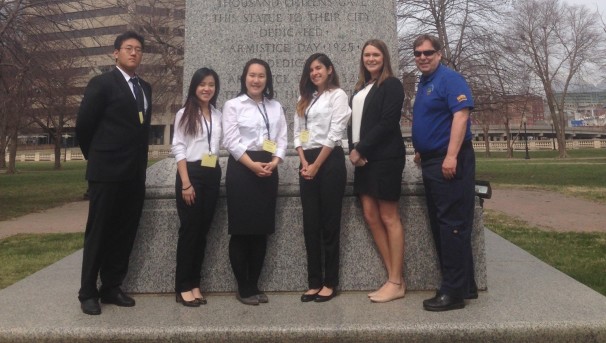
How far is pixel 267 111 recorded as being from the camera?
4.39 m

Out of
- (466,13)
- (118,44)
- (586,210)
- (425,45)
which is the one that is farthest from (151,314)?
(466,13)

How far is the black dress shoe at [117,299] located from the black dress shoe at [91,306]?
17 cm

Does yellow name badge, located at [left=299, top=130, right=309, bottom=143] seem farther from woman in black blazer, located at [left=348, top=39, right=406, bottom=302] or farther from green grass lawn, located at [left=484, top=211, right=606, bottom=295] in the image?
green grass lawn, located at [left=484, top=211, right=606, bottom=295]

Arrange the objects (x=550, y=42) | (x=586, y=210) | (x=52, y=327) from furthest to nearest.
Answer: (x=550, y=42) → (x=586, y=210) → (x=52, y=327)

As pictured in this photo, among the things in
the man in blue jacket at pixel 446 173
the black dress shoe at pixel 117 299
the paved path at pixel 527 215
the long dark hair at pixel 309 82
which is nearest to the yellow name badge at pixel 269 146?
the long dark hair at pixel 309 82

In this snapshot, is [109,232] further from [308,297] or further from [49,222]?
[49,222]

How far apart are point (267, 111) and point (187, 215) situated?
1040 millimetres

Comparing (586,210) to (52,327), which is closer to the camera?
(52,327)

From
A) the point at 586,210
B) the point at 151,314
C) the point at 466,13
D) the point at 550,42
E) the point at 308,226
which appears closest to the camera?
the point at 151,314

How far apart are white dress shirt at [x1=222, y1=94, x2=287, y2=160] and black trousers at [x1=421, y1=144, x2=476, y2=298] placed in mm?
1244

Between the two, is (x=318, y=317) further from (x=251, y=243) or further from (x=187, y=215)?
(x=187, y=215)

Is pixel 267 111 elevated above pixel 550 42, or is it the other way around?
pixel 550 42

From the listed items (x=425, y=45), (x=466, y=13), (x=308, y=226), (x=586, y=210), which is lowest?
(x=586, y=210)

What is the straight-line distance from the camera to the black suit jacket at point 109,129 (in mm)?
4059
